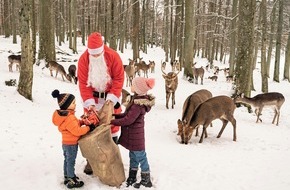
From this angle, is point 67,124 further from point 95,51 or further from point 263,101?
point 263,101

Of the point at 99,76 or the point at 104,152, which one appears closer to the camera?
the point at 104,152

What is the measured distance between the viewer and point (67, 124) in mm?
4777

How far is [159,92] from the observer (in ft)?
54.9

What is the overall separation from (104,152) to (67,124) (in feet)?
2.51

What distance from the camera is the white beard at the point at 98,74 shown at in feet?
17.4

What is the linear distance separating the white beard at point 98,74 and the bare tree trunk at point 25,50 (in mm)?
6250

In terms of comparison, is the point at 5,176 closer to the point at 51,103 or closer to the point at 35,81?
the point at 51,103

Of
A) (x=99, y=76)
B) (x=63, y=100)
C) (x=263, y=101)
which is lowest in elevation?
(x=263, y=101)

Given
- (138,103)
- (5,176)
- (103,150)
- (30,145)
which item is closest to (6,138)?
(30,145)

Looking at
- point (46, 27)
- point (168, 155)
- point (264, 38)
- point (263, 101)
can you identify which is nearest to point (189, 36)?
point (264, 38)

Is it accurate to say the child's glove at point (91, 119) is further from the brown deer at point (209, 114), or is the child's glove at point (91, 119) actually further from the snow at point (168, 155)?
the brown deer at point (209, 114)

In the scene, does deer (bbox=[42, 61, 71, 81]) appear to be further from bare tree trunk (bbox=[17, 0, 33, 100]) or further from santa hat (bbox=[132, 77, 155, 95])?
Answer: santa hat (bbox=[132, 77, 155, 95])

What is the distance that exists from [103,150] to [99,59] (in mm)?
1535

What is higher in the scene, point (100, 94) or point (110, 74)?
point (110, 74)
